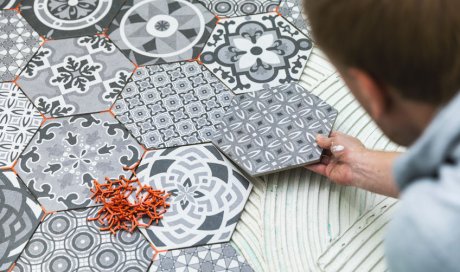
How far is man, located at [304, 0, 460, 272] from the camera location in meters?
0.54

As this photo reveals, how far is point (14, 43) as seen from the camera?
146 centimetres

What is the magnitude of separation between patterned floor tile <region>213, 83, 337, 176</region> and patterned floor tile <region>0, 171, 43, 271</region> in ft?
1.23

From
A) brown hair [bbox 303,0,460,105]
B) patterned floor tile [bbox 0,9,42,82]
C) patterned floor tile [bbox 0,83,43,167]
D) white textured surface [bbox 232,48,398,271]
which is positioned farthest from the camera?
patterned floor tile [bbox 0,9,42,82]

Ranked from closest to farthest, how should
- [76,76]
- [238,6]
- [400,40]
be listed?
[400,40], [76,76], [238,6]

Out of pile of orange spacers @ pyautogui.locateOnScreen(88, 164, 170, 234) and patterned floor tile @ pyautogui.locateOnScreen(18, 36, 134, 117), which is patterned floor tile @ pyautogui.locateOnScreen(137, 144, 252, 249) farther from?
patterned floor tile @ pyautogui.locateOnScreen(18, 36, 134, 117)

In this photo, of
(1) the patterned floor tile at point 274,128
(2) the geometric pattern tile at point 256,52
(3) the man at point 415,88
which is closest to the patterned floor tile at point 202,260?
(1) the patterned floor tile at point 274,128

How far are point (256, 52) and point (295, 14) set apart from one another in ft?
0.49

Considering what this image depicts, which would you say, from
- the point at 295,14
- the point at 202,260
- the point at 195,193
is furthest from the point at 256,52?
the point at 202,260

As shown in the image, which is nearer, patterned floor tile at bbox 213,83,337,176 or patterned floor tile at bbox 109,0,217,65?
patterned floor tile at bbox 213,83,337,176

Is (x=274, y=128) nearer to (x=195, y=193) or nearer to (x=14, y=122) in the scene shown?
(x=195, y=193)

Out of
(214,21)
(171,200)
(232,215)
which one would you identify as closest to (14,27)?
(214,21)

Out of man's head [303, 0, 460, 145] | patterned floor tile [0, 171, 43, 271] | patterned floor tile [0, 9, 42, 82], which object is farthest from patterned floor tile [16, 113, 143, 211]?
man's head [303, 0, 460, 145]

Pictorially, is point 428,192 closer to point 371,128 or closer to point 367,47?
point 367,47

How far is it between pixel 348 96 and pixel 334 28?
74 cm
